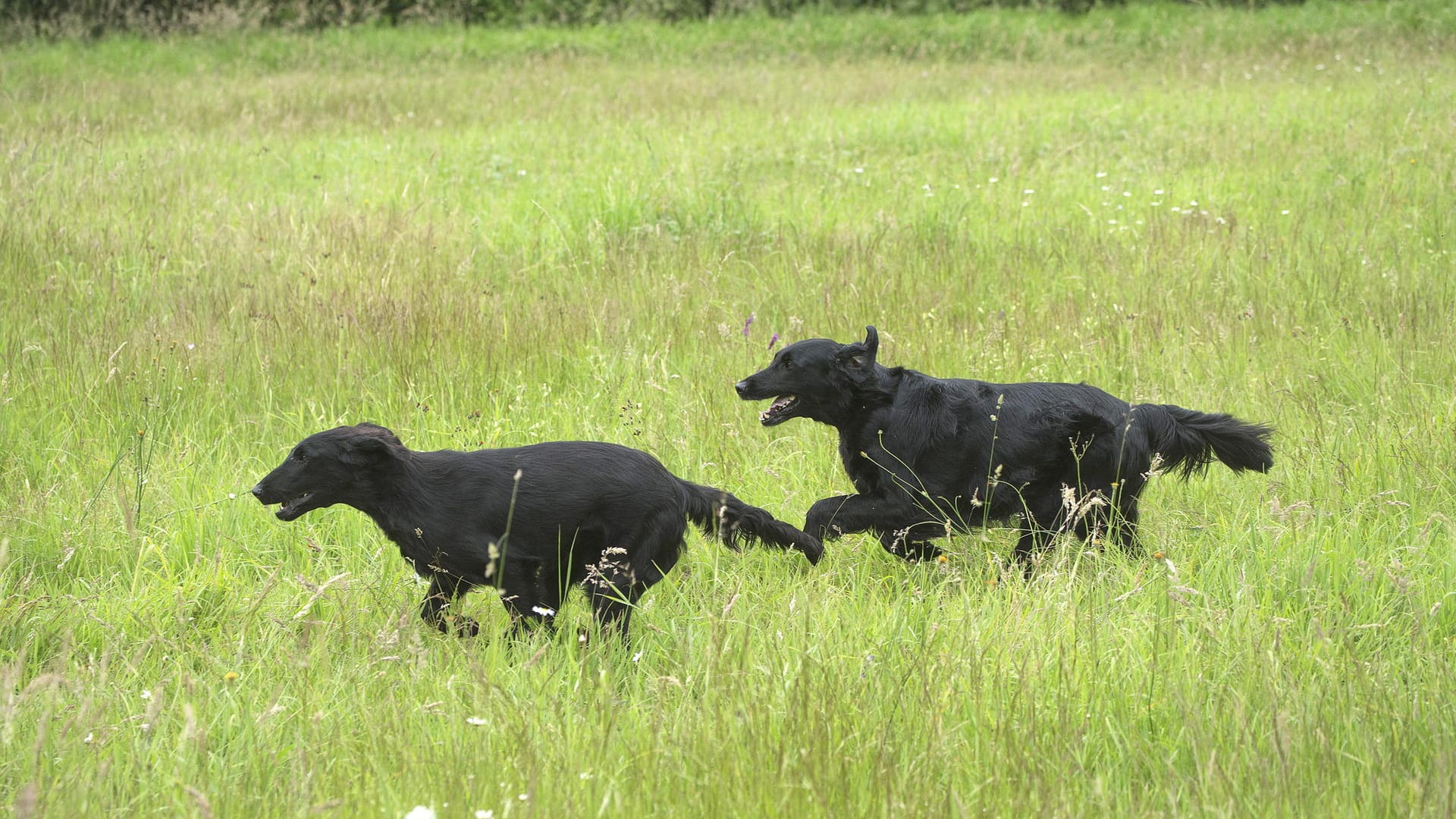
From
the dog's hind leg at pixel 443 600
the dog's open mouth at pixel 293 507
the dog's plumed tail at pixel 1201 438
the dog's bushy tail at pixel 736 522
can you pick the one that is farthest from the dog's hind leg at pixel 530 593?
the dog's plumed tail at pixel 1201 438

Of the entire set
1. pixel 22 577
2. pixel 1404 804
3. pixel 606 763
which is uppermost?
pixel 1404 804

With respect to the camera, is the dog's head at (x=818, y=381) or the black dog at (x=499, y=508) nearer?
the black dog at (x=499, y=508)

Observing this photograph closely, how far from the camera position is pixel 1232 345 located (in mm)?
5582

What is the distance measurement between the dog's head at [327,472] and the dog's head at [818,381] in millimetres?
1423

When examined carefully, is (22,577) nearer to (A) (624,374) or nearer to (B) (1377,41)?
(A) (624,374)

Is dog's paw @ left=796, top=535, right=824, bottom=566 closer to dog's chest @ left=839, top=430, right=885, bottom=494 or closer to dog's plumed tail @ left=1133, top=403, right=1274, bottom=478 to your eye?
dog's chest @ left=839, top=430, right=885, bottom=494

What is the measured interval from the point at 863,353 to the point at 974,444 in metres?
0.50

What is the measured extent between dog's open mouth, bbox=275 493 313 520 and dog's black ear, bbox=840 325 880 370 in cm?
187

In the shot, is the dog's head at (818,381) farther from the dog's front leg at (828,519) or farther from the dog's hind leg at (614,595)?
the dog's hind leg at (614,595)

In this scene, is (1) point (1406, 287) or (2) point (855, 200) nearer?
(1) point (1406, 287)

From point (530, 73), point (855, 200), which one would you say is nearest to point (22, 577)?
point (855, 200)

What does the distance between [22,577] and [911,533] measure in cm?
279

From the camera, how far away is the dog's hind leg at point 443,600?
3422mm

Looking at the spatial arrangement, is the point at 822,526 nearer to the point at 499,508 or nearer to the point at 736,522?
the point at 736,522
